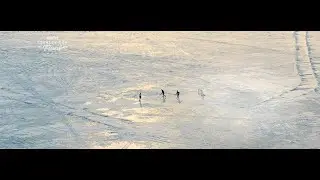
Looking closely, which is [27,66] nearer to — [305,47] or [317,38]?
[305,47]

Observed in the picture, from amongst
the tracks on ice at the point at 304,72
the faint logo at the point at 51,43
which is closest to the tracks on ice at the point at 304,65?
the tracks on ice at the point at 304,72

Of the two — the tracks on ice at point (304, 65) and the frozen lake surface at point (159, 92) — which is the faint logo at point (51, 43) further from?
the tracks on ice at point (304, 65)

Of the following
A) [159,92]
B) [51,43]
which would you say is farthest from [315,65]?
[51,43]

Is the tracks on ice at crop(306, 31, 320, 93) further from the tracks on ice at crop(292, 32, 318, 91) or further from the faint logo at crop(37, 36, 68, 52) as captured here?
the faint logo at crop(37, 36, 68, 52)

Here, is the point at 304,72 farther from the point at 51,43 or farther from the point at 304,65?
the point at 51,43

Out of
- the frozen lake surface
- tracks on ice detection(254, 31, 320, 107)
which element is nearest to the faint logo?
the frozen lake surface
